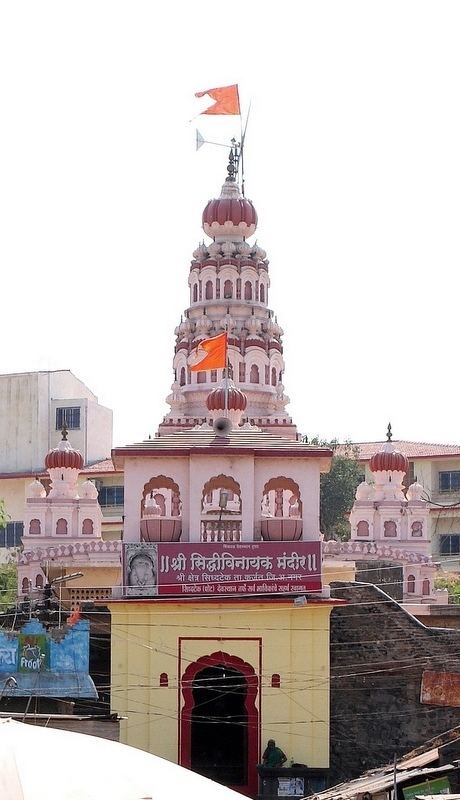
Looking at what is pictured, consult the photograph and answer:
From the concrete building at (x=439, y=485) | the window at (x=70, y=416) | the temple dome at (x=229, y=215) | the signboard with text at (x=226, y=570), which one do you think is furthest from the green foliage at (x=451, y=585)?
the signboard with text at (x=226, y=570)

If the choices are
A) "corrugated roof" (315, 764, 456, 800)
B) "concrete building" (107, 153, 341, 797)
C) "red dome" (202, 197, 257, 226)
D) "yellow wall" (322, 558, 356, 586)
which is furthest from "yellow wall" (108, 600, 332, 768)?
"red dome" (202, 197, 257, 226)

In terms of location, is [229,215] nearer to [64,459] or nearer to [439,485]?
[64,459]

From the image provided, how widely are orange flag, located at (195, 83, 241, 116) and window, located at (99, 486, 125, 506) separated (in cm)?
1945

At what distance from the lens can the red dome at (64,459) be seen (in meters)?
44.3

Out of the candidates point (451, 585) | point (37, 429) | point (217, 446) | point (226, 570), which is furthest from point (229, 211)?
point (226, 570)

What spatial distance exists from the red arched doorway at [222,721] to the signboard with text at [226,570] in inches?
55.0

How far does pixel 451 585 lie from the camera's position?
159 feet

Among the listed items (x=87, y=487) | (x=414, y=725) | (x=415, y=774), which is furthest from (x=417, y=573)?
(x=415, y=774)

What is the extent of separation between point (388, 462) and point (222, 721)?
1780 cm

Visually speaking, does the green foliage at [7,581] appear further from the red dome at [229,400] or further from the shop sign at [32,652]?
the shop sign at [32,652]

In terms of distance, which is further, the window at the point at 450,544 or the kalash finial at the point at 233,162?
the window at the point at 450,544

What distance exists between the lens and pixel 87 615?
29984 mm

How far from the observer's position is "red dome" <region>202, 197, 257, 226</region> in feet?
165

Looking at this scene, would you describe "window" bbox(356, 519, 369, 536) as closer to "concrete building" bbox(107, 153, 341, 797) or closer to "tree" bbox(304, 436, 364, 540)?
"tree" bbox(304, 436, 364, 540)
